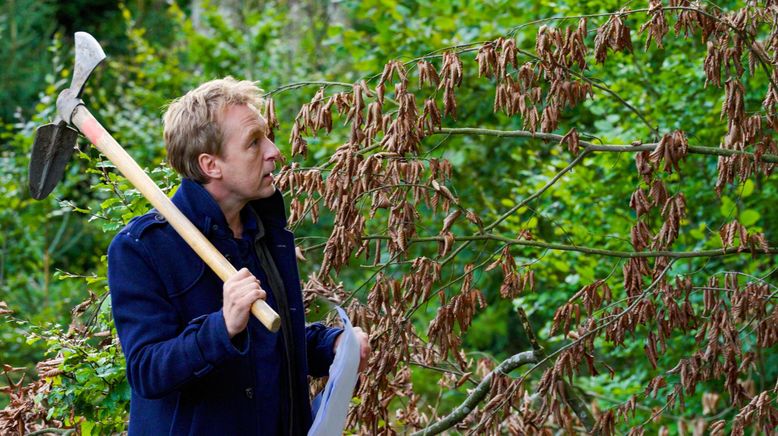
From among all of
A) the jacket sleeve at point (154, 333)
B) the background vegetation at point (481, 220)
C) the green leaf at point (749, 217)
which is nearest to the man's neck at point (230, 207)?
the jacket sleeve at point (154, 333)

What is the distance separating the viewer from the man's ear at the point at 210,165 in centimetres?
263

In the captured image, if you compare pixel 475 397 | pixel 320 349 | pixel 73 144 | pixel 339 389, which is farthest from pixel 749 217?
pixel 73 144

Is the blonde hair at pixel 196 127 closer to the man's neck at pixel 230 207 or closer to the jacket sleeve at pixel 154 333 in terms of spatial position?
the man's neck at pixel 230 207

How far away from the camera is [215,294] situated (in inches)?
102

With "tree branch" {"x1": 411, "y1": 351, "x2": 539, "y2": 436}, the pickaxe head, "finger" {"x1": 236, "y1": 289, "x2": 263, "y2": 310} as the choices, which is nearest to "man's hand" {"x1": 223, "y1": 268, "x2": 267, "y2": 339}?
"finger" {"x1": 236, "y1": 289, "x2": 263, "y2": 310}

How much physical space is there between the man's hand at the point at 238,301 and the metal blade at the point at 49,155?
2.67 ft

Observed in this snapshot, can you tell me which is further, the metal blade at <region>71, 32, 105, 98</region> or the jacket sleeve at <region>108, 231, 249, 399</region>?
the metal blade at <region>71, 32, 105, 98</region>

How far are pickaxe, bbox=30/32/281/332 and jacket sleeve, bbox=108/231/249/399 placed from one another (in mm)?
133

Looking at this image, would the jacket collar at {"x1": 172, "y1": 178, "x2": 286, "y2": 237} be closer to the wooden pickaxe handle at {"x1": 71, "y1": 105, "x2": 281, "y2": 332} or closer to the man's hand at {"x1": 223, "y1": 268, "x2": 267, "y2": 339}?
the wooden pickaxe handle at {"x1": 71, "y1": 105, "x2": 281, "y2": 332}

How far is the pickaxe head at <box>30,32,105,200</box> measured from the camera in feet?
9.40

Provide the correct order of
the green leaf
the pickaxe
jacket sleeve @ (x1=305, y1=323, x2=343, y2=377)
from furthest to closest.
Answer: the green leaf, jacket sleeve @ (x1=305, y1=323, x2=343, y2=377), the pickaxe

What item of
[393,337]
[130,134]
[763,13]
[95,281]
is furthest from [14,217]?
[763,13]

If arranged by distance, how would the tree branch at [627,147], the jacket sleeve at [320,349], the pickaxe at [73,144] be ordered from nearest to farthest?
the pickaxe at [73,144], the jacket sleeve at [320,349], the tree branch at [627,147]

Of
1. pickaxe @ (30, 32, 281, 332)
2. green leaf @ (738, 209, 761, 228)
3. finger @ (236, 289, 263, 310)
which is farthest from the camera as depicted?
green leaf @ (738, 209, 761, 228)
